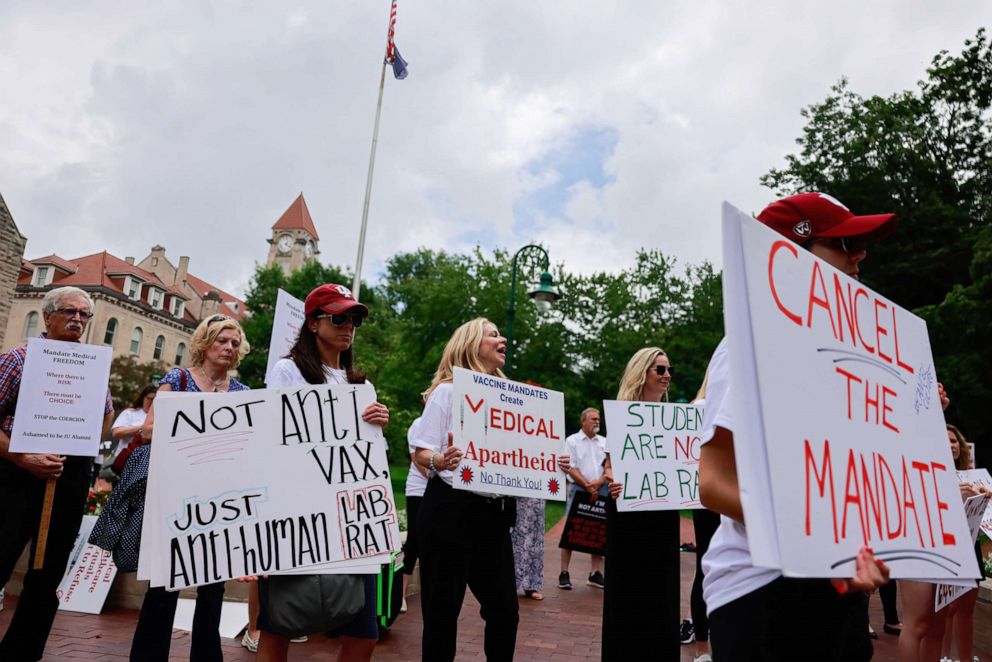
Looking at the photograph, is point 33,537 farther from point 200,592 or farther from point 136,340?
point 136,340

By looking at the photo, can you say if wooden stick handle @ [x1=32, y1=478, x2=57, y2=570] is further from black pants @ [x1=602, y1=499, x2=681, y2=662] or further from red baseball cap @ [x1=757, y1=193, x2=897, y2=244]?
red baseball cap @ [x1=757, y1=193, x2=897, y2=244]

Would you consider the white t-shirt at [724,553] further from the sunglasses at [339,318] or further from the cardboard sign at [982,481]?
the cardboard sign at [982,481]

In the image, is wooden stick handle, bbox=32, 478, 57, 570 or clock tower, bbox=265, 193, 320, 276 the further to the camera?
clock tower, bbox=265, 193, 320, 276

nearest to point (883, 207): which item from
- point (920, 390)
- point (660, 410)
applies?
point (660, 410)

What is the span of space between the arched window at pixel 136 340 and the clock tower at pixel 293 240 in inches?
1112

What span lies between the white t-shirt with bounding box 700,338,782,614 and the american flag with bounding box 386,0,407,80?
17.4m

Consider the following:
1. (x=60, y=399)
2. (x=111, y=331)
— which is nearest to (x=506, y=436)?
(x=60, y=399)

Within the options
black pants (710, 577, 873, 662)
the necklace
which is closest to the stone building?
the necklace

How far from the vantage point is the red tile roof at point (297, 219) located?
79.1 meters

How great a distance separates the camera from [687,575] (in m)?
9.97

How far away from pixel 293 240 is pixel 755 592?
80964 mm

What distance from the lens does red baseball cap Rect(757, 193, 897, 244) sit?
Result: 1.86m

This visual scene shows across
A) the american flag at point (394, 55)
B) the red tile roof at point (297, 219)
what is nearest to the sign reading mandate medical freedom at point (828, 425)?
the american flag at point (394, 55)

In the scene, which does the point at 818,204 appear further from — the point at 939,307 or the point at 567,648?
the point at 939,307
